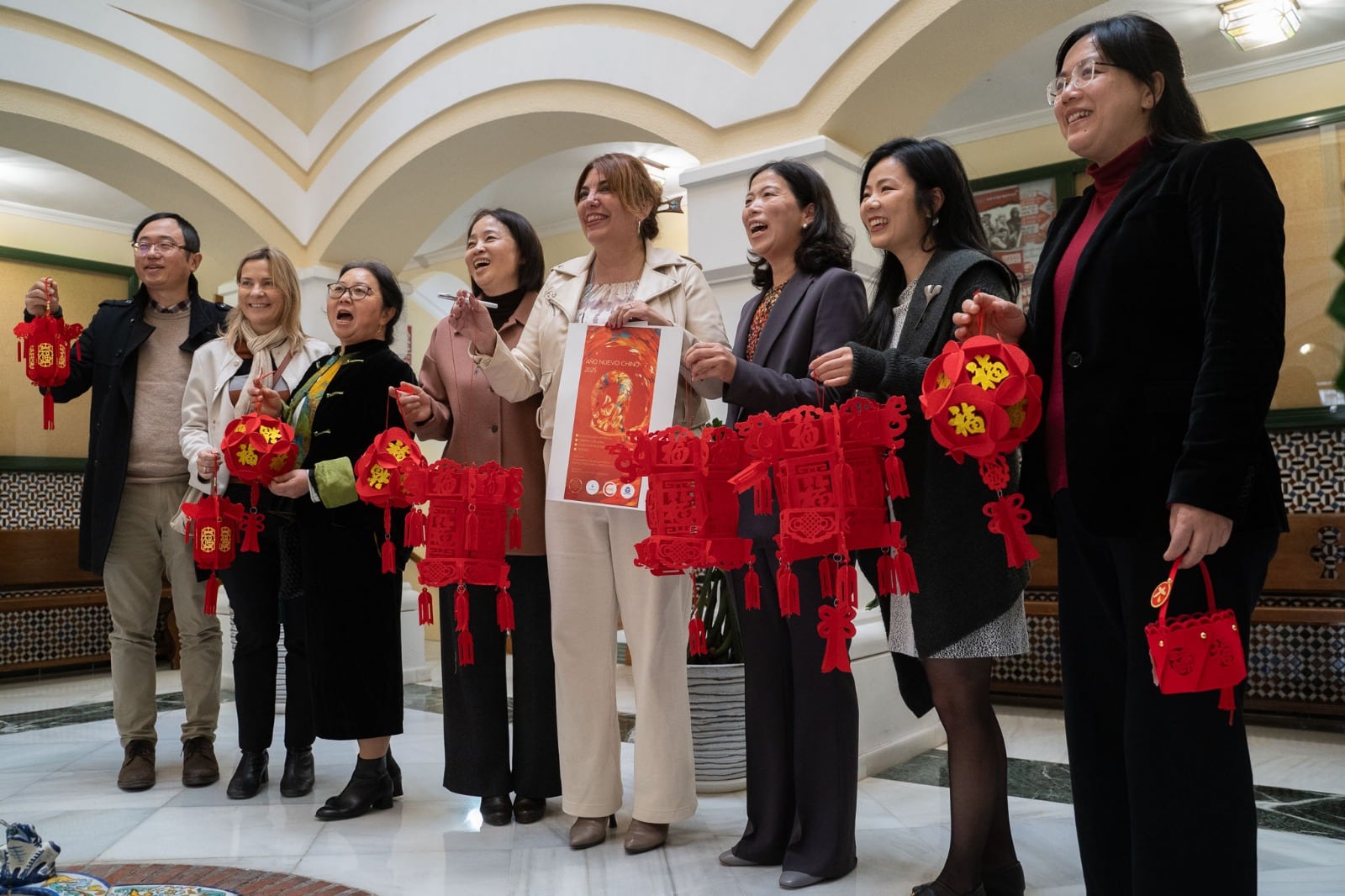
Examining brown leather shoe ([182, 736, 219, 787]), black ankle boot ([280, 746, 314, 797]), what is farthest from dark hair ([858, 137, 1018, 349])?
brown leather shoe ([182, 736, 219, 787])

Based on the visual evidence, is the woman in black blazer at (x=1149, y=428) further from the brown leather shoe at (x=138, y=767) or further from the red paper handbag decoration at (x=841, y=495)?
the brown leather shoe at (x=138, y=767)

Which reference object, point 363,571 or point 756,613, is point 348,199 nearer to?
point 363,571

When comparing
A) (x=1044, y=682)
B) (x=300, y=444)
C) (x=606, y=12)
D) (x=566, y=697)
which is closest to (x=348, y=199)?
(x=606, y=12)

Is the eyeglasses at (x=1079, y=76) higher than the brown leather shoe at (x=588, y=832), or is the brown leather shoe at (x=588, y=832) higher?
the eyeglasses at (x=1079, y=76)

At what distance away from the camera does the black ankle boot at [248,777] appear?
318cm

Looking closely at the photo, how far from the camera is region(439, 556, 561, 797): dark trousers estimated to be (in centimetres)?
286

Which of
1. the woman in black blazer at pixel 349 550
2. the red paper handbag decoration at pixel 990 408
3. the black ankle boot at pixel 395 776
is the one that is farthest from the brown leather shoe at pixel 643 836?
the red paper handbag decoration at pixel 990 408

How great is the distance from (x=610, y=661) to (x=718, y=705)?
33.7 inches

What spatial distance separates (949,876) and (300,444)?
205 centimetres

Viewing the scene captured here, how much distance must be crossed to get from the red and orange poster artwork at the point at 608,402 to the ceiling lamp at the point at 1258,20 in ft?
13.1

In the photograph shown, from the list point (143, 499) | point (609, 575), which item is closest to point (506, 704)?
point (609, 575)

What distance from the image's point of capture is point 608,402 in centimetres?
235

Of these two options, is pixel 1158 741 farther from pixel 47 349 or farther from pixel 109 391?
pixel 47 349

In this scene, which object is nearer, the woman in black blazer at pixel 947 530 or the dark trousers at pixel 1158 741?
the dark trousers at pixel 1158 741
